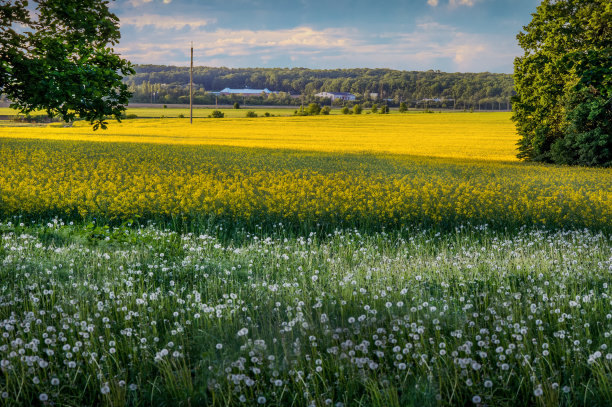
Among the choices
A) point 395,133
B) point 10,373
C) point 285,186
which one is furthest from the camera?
point 395,133

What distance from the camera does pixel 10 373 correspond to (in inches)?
177

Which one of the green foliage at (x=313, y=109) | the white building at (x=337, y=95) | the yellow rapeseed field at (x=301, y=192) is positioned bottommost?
the yellow rapeseed field at (x=301, y=192)

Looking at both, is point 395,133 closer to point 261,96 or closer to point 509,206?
point 509,206

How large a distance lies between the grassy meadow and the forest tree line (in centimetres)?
8502

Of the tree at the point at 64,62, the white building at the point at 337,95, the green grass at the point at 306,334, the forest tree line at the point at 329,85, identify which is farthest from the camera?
the white building at the point at 337,95

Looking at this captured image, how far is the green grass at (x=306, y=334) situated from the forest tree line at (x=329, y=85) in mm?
90729

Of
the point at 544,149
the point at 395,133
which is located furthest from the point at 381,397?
the point at 395,133

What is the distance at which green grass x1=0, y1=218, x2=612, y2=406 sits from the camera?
14.1 feet

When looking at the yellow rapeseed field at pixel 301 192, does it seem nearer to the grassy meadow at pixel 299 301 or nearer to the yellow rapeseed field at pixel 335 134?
the grassy meadow at pixel 299 301

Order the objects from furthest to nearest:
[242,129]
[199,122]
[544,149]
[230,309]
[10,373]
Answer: [199,122] < [242,129] < [544,149] < [230,309] < [10,373]

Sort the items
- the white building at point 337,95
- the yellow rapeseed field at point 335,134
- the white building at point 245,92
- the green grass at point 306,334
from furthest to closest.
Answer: the white building at point 245,92 < the white building at point 337,95 < the yellow rapeseed field at point 335,134 < the green grass at point 306,334

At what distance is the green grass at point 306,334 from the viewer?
14.1ft

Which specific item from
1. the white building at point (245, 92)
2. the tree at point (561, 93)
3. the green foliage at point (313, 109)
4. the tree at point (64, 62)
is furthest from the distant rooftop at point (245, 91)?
the tree at point (64, 62)

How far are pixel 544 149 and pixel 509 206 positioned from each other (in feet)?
68.9
